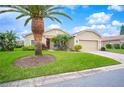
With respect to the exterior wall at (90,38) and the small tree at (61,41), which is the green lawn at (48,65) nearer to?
the small tree at (61,41)

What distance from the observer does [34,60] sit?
670cm

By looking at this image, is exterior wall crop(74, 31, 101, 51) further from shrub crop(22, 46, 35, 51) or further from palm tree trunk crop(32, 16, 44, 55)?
shrub crop(22, 46, 35, 51)

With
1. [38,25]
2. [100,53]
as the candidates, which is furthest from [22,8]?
[100,53]

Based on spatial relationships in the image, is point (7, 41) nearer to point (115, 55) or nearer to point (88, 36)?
point (88, 36)

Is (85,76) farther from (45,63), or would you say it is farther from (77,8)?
(77,8)

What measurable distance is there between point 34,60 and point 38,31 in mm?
908

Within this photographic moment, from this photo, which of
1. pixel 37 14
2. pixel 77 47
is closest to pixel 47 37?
pixel 37 14

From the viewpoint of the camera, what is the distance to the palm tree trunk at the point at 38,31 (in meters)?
6.70

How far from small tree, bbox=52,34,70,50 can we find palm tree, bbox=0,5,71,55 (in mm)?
466

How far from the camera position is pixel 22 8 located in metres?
6.48

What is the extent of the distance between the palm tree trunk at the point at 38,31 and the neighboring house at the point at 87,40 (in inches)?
39.2

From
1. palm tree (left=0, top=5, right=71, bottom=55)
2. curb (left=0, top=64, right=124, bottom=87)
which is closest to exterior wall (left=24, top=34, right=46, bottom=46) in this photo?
palm tree (left=0, top=5, right=71, bottom=55)

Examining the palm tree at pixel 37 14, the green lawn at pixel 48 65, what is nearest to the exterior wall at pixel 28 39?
the palm tree at pixel 37 14
